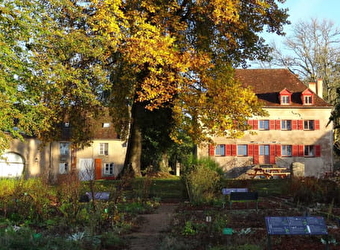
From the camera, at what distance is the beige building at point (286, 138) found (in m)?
38.8

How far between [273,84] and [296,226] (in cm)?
3665

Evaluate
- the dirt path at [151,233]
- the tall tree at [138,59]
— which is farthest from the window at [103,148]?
the dirt path at [151,233]

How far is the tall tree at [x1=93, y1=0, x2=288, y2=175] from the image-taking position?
16.6 meters

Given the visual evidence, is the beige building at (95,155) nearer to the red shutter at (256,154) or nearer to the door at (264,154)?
the red shutter at (256,154)

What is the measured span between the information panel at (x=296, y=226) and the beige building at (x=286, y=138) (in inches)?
1300

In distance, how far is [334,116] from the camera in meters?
13.5

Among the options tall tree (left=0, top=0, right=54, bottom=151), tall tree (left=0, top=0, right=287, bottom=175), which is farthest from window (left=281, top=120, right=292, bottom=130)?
tall tree (left=0, top=0, right=54, bottom=151)

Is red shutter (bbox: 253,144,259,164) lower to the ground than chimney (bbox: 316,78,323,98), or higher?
lower

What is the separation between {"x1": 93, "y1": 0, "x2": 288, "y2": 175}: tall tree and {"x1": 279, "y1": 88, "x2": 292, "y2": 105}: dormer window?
19322 mm

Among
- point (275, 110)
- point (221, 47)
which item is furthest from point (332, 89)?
point (221, 47)

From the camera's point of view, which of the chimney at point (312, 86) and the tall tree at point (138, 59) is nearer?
the tall tree at point (138, 59)

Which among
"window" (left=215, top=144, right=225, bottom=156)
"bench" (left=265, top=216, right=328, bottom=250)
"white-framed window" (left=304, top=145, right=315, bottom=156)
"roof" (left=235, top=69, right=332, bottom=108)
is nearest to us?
"bench" (left=265, top=216, right=328, bottom=250)

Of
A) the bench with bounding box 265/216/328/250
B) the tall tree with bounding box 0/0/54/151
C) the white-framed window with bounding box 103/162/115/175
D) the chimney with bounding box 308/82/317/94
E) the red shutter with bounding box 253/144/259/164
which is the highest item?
the chimney with bounding box 308/82/317/94

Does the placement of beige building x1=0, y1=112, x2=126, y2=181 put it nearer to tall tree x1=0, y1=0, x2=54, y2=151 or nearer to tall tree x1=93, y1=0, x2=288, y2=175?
tall tree x1=93, y1=0, x2=288, y2=175
